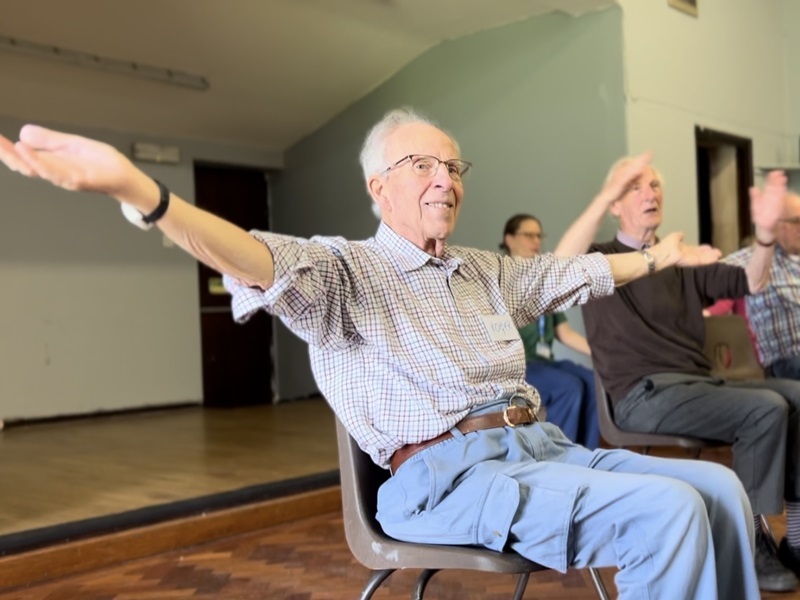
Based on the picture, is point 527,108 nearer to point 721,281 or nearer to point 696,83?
point 696,83

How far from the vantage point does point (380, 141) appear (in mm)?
1662

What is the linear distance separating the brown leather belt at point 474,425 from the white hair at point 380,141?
535 mm

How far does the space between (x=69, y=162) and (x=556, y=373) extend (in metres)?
2.82

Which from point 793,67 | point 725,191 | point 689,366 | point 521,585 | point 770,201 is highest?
point 793,67

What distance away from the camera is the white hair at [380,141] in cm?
165

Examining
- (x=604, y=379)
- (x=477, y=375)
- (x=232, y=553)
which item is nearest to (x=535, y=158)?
(x=604, y=379)

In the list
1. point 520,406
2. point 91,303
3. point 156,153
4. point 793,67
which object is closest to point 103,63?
point 156,153

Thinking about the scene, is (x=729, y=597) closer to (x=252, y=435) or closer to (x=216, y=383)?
(x=252, y=435)

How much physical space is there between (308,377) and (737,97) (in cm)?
404

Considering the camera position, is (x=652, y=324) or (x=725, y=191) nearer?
(x=652, y=324)

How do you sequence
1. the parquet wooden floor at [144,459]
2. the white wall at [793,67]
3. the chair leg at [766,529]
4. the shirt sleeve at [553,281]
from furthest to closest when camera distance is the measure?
the white wall at [793,67] < the parquet wooden floor at [144,459] < the chair leg at [766,529] < the shirt sleeve at [553,281]

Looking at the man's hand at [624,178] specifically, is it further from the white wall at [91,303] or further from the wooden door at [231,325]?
the wooden door at [231,325]

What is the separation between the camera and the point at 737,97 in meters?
5.31

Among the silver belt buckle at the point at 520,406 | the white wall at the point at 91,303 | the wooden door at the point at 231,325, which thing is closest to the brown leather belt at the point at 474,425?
the silver belt buckle at the point at 520,406
